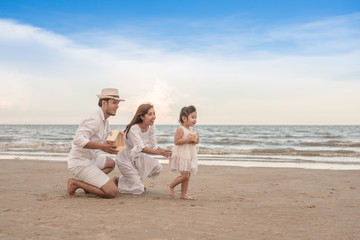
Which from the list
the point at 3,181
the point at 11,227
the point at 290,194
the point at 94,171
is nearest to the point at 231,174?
the point at 290,194

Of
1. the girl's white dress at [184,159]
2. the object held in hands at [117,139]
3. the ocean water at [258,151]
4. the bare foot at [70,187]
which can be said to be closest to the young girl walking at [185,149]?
the girl's white dress at [184,159]

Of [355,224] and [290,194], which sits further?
[290,194]

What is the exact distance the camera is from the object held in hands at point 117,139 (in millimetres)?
5254

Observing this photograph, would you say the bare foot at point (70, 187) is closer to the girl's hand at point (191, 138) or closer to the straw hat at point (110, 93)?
the straw hat at point (110, 93)

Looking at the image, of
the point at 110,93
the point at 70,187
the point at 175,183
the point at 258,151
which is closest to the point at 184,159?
the point at 175,183

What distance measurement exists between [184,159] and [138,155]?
2.82 ft

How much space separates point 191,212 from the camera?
4.44 meters

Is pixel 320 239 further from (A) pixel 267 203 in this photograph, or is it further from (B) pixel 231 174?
(B) pixel 231 174

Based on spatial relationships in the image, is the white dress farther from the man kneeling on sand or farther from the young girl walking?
the young girl walking

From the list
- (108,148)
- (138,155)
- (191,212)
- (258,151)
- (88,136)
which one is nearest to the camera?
(191,212)

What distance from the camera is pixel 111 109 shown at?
536 cm

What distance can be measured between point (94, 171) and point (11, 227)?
72.2 inches

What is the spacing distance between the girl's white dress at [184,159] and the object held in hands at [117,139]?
0.83 meters

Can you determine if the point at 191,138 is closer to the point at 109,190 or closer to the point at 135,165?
the point at 135,165
